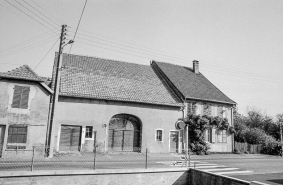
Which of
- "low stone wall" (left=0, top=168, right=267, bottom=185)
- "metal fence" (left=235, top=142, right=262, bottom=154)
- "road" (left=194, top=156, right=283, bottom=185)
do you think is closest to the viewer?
"low stone wall" (left=0, top=168, right=267, bottom=185)

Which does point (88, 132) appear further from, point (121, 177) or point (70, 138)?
point (121, 177)

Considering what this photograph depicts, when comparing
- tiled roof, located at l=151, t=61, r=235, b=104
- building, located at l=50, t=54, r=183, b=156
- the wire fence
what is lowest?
the wire fence

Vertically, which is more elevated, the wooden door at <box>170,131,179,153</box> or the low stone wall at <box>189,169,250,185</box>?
the wooden door at <box>170,131,179,153</box>

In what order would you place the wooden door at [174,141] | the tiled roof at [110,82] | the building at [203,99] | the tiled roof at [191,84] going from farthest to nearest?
1. the tiled roof at [191,84]
2. the building at [203,99]
3. the wooden door at [174,141]
4. the tiled roof at [110,82]

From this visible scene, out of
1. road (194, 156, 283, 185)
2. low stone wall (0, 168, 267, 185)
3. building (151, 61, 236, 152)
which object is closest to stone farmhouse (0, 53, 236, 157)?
building (151, 61, 236, 152)

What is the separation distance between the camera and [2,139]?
1562cm

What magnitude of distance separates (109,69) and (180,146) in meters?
10.8

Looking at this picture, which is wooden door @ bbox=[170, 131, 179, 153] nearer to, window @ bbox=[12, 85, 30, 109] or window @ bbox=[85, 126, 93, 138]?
window @ bbox=[85, 126, 93, 138]

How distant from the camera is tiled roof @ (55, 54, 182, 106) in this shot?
20031 mm

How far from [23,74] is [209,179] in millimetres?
→ 14178

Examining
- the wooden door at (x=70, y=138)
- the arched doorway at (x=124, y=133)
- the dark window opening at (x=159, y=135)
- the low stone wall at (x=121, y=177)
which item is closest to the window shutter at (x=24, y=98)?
the wooden door at (x=70, y=138)

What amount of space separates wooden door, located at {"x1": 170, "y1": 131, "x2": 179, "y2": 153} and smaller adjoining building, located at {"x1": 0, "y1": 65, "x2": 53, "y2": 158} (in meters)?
11.5

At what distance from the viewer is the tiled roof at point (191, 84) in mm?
25216

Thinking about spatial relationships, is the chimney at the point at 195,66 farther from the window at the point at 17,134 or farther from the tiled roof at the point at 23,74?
the window at the point at 17,134
